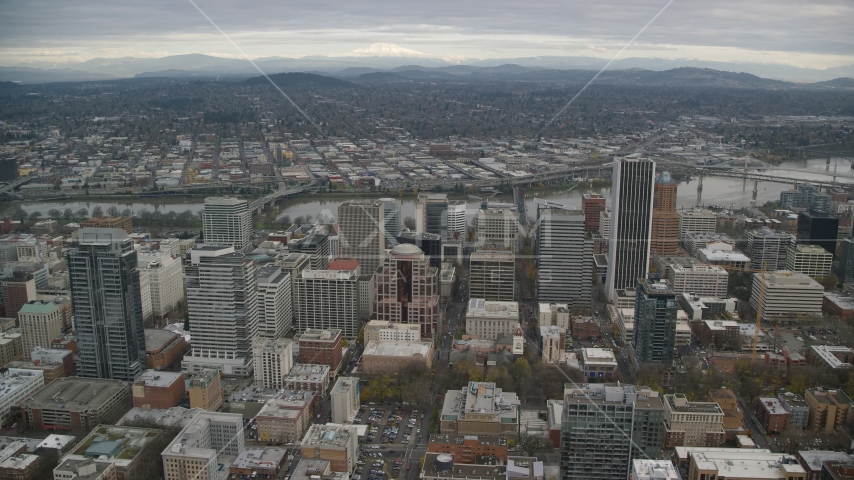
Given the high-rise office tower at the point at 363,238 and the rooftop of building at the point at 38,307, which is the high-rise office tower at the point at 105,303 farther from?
the high-rise office tower at the point at 363,238

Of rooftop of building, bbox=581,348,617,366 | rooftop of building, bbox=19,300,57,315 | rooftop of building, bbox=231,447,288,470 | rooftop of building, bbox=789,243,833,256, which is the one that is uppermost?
→ rooftop of building, bbox=789,243,833,256

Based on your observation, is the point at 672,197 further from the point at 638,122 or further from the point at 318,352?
the point at 638,122

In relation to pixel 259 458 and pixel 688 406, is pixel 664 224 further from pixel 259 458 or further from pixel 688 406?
pixel 259 458

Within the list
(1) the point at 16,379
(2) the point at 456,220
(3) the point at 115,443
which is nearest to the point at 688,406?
(3) the point at 115,443

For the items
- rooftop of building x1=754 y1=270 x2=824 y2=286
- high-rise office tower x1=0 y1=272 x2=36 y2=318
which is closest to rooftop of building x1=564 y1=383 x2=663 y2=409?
rooftop of building x1=754 y1=270 x2=824 y2=286

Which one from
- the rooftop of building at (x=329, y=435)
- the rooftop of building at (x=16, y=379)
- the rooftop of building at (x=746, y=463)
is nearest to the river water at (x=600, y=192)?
the rooftop of building at (x=16, y=379)

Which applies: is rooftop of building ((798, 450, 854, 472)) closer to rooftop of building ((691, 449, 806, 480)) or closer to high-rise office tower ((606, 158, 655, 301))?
rooftop of building ((691, 449, 806, 480))

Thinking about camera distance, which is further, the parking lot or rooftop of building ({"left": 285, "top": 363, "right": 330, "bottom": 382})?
rooftop of building ({"left": 285, "top": 363, "right": 330, "bottom": 382})
